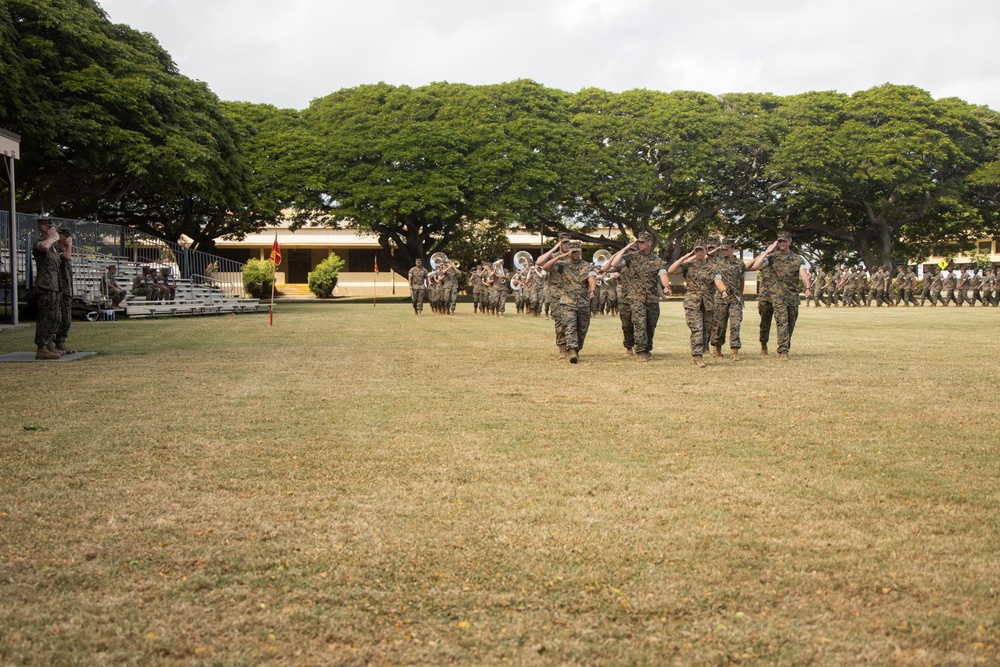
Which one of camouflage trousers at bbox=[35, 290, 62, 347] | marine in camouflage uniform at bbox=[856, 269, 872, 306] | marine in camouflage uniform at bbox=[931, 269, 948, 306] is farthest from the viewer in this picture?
marine in camouflage uniform at bbox=[931, 269, 948, 306]

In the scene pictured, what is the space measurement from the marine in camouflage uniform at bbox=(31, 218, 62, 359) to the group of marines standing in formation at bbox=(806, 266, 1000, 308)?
1421 inches

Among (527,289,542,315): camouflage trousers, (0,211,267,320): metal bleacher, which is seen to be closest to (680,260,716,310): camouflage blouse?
(0,211,267,320): metal bleacher

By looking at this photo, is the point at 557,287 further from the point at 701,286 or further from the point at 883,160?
the point at 883,160

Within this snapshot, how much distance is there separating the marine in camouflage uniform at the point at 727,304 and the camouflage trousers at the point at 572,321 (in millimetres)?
2036

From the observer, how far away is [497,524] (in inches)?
209

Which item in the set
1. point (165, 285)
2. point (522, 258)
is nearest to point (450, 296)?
point (522, 258)

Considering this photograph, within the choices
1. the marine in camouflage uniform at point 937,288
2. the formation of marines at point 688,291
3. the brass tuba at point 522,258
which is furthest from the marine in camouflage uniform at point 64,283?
the marine in camouflage uniform at point 937,288

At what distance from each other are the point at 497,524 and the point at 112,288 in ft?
84.6

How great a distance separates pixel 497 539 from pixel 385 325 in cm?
2078

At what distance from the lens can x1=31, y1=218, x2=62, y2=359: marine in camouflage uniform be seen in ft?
47.3

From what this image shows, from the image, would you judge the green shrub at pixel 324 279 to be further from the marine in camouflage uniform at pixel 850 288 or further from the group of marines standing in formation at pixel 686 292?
the group of marines standing in formation at pixel 686 292

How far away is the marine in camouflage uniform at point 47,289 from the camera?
14.4m

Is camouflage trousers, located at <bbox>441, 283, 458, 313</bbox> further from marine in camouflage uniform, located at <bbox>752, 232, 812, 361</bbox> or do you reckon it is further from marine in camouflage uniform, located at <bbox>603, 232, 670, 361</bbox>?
marine in camouflage uniform, located at <bbox>752, 232, 812, 361</bbox>

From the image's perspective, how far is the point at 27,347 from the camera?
16688 millimetres
